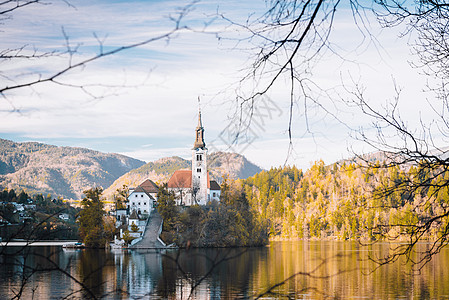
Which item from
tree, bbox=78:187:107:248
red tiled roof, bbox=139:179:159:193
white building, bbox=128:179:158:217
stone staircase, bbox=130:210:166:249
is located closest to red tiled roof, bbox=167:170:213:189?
red tiled roof, bbox=139:179:159:193

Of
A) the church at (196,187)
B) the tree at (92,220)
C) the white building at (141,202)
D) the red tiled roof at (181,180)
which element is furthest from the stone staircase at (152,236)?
the red tiled roof at (181,180)

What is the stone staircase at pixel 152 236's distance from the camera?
2146 inches

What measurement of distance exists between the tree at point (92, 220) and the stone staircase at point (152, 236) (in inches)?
221

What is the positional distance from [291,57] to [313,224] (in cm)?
9934

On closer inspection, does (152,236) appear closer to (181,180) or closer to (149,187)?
(149,187)

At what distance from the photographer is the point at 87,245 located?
195 ft

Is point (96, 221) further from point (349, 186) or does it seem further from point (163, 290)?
point (349, 186)

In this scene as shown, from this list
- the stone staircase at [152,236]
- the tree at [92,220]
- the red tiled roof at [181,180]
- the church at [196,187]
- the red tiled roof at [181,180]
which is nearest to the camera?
the stone staircase at [152,236]

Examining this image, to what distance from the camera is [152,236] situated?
56.3 m

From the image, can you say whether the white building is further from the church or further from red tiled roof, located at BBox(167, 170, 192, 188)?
red tiled roof, located at BBox(167, 170, 192, 188)

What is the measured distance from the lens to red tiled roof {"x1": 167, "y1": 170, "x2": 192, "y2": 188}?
67188 millimetres

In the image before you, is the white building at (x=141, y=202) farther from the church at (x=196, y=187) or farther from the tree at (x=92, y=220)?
the tree at (x=92, y=220)

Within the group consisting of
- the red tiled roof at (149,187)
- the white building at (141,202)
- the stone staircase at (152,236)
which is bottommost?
the stone staircase at (152,236)

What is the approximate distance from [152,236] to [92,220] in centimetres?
772
